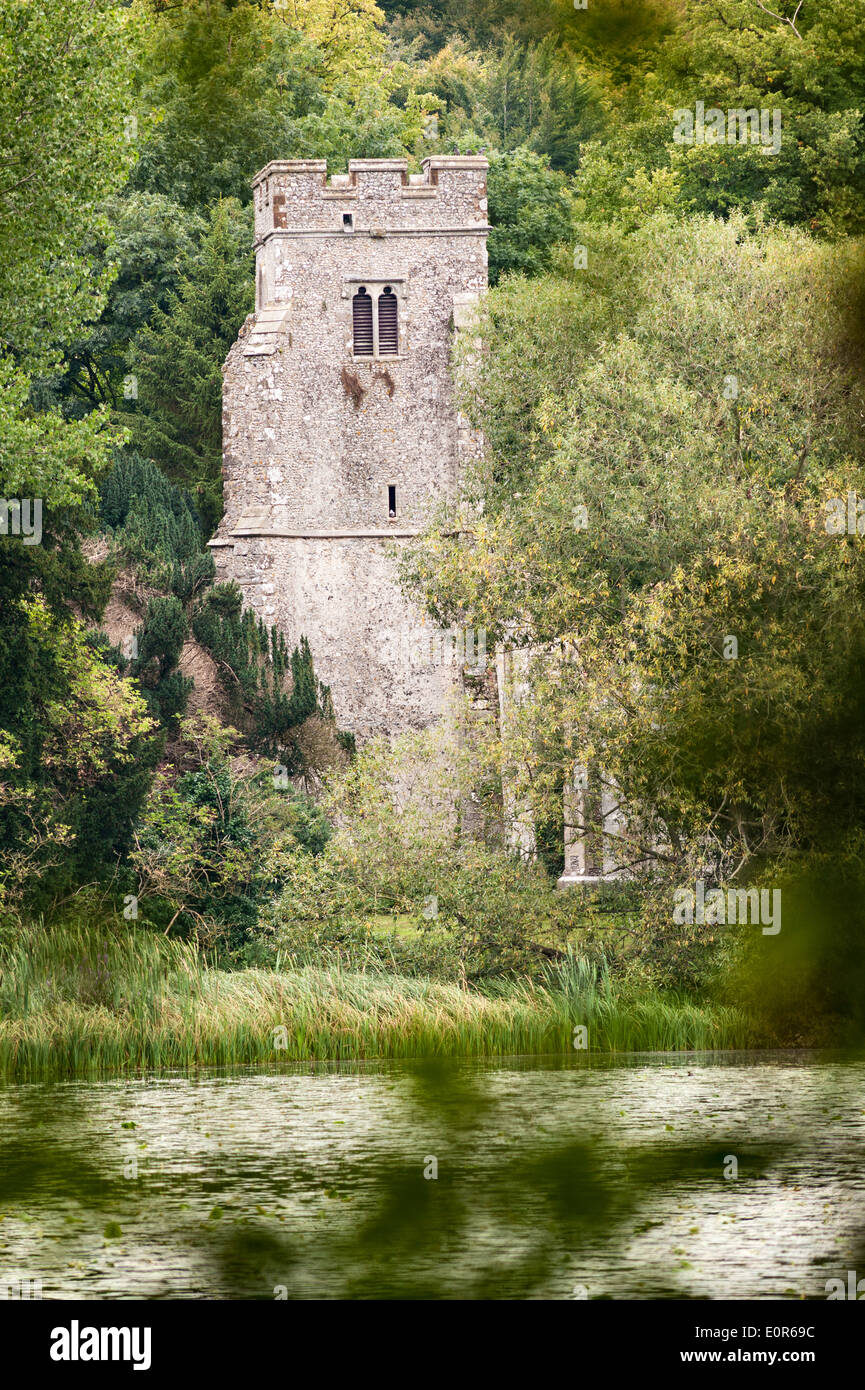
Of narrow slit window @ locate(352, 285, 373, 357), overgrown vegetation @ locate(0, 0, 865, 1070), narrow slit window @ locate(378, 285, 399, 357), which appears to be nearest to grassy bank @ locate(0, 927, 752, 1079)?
overgrown vegetation @ locate(0, 0, 865, 1070)

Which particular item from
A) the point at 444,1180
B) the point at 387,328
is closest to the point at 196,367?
the point at 387,328

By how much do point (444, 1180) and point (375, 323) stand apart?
103 feet

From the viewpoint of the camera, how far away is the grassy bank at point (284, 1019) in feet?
59.6

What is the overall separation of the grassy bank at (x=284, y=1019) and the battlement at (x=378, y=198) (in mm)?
21286

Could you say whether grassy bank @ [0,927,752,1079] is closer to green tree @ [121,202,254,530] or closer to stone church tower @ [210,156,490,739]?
stone church tower @ [210,156,490,739]

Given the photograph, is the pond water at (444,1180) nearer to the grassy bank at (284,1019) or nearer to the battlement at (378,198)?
the grassy bank at (284,1019)

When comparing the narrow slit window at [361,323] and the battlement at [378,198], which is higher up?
the battlement at [378,198]

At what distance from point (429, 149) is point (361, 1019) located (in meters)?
33.1

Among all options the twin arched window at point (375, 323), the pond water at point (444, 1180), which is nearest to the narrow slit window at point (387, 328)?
the twin arched window at point (375, 323)

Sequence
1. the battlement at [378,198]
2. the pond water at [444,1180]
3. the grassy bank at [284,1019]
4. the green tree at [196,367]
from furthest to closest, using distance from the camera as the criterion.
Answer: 1. the green tree at [196,367]
2. the battlement at [378,198]
3. the grassy bank at [284,1019]
4. the pond water at [444,1180]

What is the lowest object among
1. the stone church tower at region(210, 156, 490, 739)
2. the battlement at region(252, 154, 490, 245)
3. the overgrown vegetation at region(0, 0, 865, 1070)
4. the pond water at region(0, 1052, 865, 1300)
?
the pond water at region(0, 1052, 865, 1300)

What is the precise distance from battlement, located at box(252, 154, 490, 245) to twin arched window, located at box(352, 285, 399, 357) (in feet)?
4.18

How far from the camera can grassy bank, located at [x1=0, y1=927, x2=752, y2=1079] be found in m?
18.2
